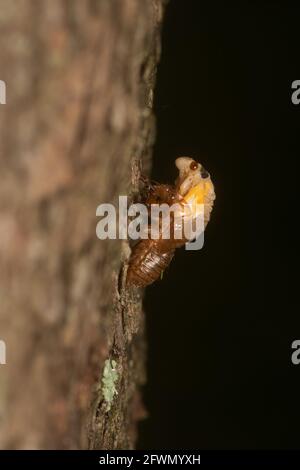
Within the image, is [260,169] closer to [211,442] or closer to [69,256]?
[211,442]

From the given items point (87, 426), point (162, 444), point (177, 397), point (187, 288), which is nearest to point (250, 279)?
point (187, 288)

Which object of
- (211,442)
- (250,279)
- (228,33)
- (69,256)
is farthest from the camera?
(211,442)

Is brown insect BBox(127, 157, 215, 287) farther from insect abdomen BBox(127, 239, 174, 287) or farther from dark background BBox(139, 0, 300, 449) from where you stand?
dark background BBox(139, 0, 300, 449)

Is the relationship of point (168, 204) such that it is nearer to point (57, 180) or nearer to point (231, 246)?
point (57, 180)

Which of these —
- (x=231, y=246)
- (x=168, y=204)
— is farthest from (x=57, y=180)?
(x=231, y=246)

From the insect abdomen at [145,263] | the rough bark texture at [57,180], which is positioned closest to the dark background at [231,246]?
the insect abdomen at [145,263]

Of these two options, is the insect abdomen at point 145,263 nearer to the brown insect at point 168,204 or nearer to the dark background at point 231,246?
the brown insect at point 168,204
